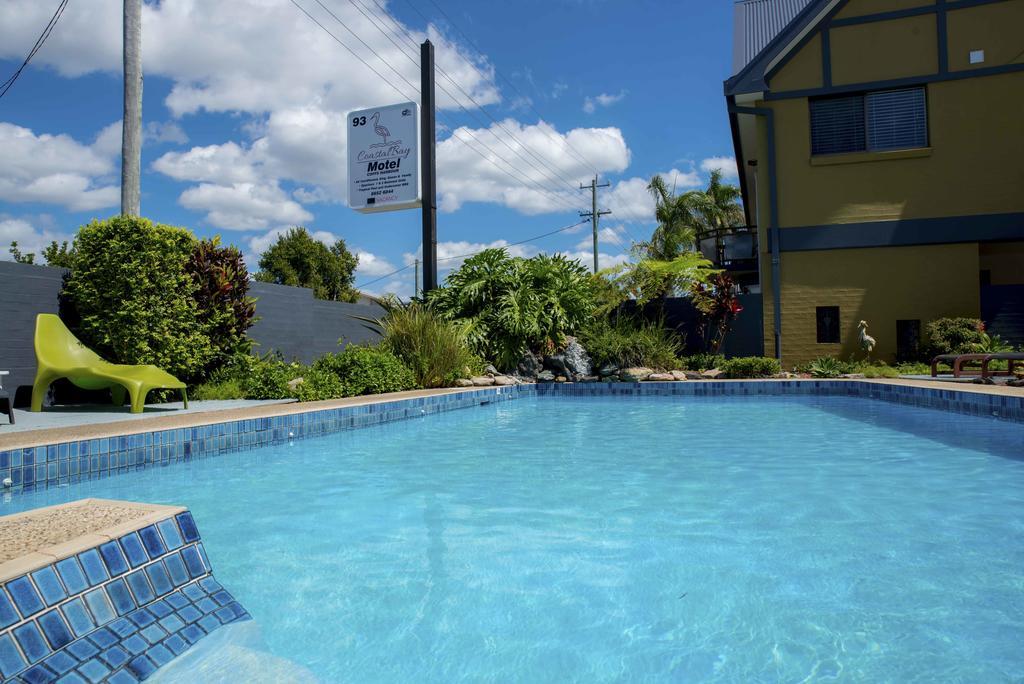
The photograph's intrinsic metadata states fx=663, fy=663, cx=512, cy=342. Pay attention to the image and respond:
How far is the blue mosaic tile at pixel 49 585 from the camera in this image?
5.91ft

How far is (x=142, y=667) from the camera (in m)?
1.98

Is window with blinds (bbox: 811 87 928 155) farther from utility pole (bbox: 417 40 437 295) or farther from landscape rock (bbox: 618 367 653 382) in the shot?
utility pole (bbox: 417 40 437 295)

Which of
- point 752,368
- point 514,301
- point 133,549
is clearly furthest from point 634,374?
point 133,549

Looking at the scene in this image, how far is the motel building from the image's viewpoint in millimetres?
Answer: 13234

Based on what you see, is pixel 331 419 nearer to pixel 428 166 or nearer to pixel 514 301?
pixel 514 301

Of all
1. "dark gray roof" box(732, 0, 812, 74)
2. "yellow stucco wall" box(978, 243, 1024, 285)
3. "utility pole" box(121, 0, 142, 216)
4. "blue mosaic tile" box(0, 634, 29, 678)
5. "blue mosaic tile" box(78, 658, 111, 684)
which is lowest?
"blue mosaic tile" box(78, 658, 111, 684)

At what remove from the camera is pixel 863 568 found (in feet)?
9.77

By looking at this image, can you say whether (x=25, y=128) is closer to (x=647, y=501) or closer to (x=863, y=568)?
(x=647, y=501)

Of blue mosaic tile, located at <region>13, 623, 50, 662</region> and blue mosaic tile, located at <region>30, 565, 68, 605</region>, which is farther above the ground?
blue mosaic tile, located at <region>30, 565, 68, 605</region>

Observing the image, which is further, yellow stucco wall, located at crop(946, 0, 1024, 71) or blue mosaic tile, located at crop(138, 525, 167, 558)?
yellow stucco wall, located at crop(946, 0, 1024, 71)

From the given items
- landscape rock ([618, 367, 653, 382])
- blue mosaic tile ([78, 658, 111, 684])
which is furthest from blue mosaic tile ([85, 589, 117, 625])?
landscape rock ([618, 367, 653, 382])

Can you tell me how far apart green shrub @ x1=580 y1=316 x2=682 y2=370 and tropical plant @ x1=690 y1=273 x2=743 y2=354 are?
0.97 meters

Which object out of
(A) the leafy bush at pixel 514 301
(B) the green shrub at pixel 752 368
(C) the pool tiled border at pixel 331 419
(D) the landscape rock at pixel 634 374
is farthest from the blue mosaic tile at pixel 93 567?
(B) the green shrub at pixel 752 368

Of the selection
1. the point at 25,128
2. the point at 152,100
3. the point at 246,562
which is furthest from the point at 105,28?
the point at 246,562
